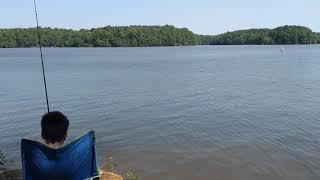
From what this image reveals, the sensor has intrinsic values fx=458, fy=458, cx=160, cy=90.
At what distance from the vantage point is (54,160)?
5695 millimetres

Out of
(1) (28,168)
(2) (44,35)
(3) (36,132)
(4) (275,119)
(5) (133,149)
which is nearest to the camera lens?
(1) (28,168)

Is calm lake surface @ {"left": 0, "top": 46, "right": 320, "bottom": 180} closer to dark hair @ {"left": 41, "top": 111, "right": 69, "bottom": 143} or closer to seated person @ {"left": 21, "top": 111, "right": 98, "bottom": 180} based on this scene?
seated person @ {"left": 21, "top": 111, "right": 98, "bottom": 180}

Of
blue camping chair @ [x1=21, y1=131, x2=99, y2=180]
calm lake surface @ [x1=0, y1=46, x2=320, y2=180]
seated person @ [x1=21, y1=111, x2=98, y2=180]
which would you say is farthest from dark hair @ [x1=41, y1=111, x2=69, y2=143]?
calm lake surface @ [x1=0, y1=46, x2=320, y2=180]

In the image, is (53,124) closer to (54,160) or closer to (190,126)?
(54,160)

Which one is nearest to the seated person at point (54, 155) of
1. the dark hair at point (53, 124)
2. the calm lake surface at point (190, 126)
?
the dark hair at point (53, 124)

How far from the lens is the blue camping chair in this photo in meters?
5.70

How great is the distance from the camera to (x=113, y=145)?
18141mm

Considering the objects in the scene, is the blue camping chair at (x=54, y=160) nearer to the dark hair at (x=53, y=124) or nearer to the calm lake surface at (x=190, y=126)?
the dark hair at (x=53, y=124)

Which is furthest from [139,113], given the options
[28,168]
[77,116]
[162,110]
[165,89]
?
[28,168]

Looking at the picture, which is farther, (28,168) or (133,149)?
(133,149)

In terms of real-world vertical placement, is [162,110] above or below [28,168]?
below

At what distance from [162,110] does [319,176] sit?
12.9 metres

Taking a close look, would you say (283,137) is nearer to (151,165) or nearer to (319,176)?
(319,176)

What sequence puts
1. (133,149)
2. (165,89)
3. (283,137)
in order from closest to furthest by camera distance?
1. (133,149)
2. (283,137)
3. (165,89)
